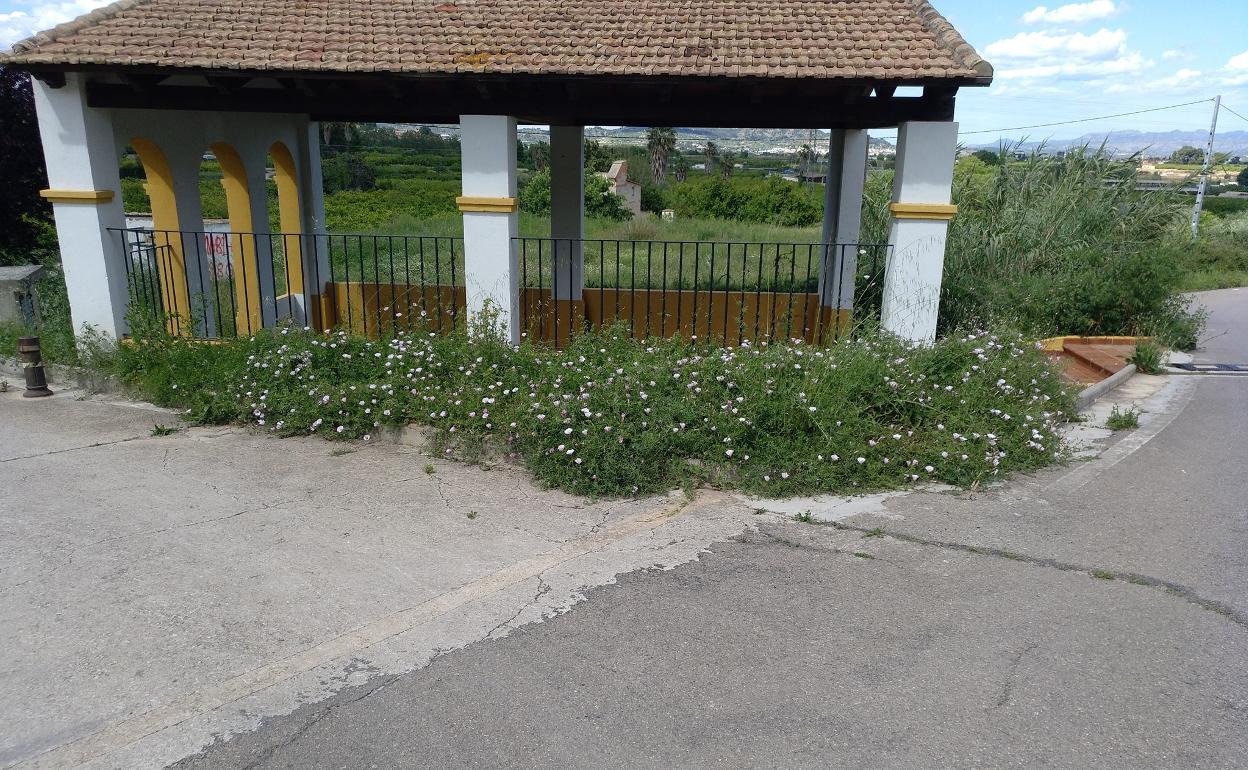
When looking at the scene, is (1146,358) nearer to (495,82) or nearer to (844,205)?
(844,205)

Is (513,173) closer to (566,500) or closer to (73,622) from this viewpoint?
(566,500)

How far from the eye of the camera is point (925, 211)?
746cm

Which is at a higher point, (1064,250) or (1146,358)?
(1064,250)

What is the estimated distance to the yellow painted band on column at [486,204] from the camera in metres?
7.67

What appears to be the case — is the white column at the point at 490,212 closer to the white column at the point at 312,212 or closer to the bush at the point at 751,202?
the white column at the point at 312,212

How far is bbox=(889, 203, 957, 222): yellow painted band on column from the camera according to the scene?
7.46 meters

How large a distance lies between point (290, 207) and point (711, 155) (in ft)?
119

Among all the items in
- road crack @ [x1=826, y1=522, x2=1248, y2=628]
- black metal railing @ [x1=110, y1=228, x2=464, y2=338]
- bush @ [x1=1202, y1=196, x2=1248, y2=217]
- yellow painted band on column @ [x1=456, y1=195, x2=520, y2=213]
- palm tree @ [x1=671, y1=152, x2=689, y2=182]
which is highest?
yellow painted band on column @ [x1=456, y1=195, x2=520, y2=213]

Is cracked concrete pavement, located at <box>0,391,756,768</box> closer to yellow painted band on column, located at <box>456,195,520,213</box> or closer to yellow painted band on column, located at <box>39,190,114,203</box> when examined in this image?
yellow painted band on column, located at <box>39,190,114,203</box>

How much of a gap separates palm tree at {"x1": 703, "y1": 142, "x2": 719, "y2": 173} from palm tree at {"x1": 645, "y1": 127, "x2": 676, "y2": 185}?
2.54 metres

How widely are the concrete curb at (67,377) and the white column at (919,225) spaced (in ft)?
23.5

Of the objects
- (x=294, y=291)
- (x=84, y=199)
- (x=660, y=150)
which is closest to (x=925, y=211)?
(x=84, y=199)

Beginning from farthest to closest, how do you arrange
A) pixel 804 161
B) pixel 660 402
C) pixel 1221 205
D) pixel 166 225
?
pixel 1221 205, pixel 804 161, pixel 166 225, pixel 660 402

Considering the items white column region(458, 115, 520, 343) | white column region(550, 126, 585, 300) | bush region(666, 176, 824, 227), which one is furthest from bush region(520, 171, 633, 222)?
white column region(458, 115, 520, 343)
